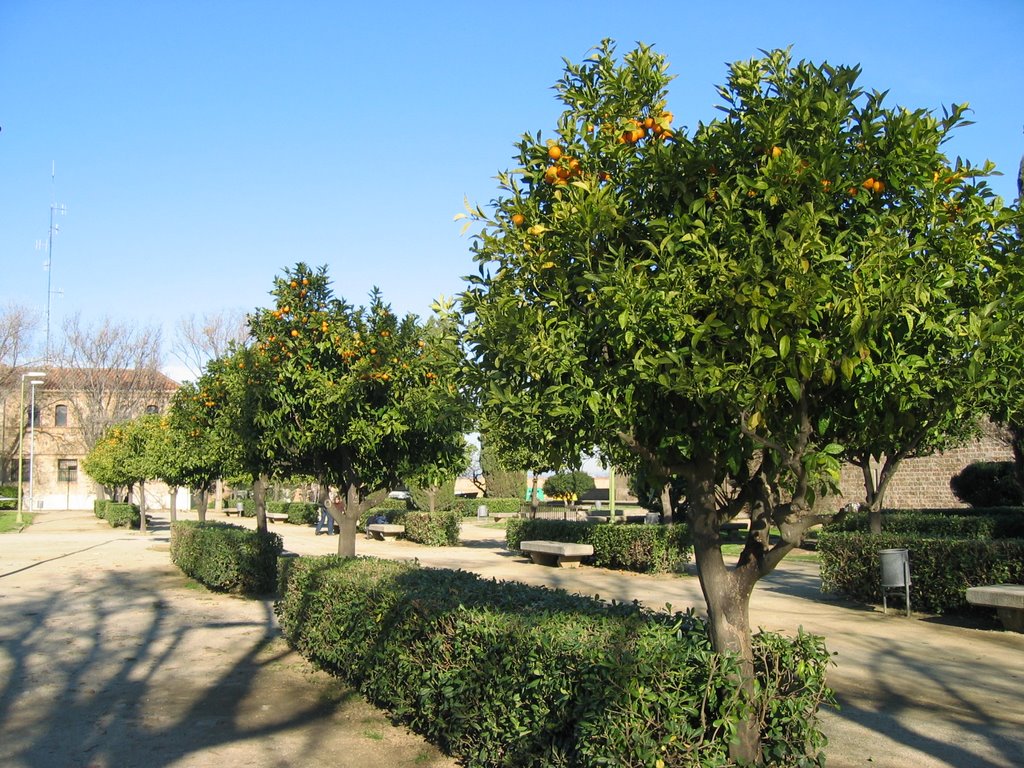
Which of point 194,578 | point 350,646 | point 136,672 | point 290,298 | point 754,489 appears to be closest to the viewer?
point 754,489

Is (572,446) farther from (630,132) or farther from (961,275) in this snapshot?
(961,275)

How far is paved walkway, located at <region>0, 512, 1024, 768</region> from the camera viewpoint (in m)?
5.75

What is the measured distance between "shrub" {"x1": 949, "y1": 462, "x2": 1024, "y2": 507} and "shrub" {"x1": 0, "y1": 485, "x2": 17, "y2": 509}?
1909 inches

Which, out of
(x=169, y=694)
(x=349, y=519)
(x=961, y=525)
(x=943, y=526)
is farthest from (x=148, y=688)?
(x=961, y=525)

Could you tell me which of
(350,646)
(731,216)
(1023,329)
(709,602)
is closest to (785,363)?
(731,216)

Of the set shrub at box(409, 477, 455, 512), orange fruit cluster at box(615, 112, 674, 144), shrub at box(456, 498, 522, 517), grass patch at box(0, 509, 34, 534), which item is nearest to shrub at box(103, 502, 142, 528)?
grass patch at box(0, 509, 34, 534)

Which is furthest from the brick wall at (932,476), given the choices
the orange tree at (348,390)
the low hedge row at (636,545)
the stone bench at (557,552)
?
the orange tree at (348,390)

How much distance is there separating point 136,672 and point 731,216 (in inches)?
290

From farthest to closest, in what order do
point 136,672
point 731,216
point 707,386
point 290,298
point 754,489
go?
1. point 290,298
2. point 136,672
3. point 754,489
4. point 731,216
5. point 707,386

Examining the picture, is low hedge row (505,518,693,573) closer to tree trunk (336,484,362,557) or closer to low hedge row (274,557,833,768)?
tree trunk (336,484,362,557)

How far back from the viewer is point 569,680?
4285 mm

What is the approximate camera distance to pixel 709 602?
4242 mm

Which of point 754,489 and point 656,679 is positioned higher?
point 754,489

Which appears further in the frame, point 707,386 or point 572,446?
point 572,446
